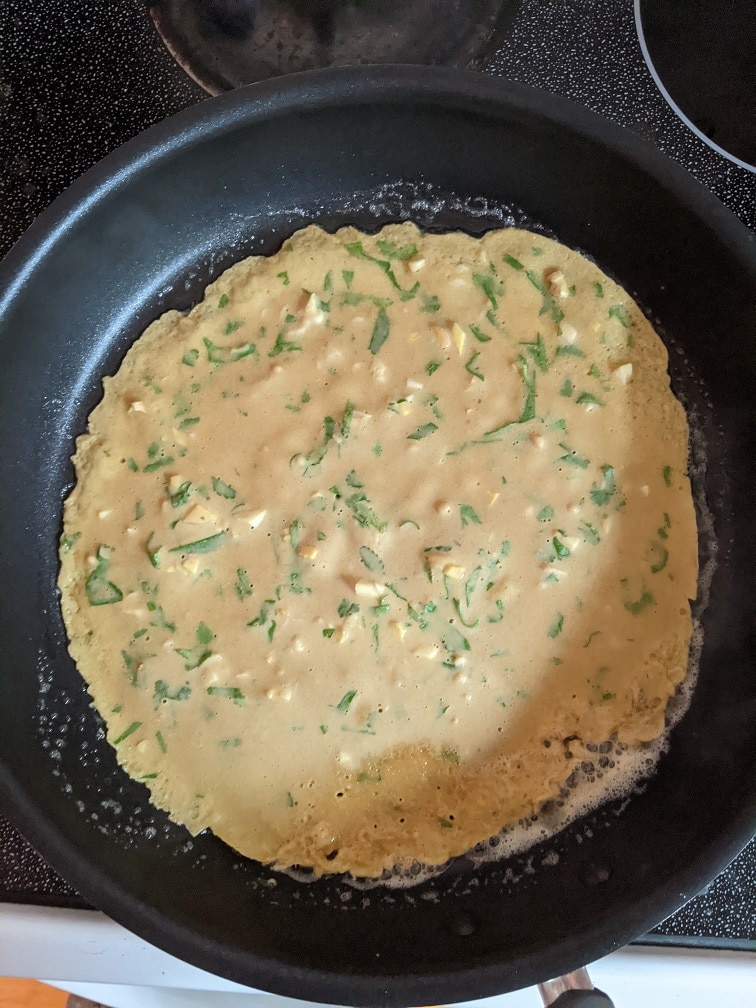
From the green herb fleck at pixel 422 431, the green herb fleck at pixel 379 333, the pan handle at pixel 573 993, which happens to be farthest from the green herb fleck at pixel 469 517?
the pan handle at pixel 573 993

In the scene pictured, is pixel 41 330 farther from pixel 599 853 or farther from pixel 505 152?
pixel 599 853

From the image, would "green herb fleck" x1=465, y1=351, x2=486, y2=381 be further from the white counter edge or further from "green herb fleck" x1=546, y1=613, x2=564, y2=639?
the white counter edge

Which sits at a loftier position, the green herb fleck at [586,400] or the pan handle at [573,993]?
the green herb fleck at [586,400]

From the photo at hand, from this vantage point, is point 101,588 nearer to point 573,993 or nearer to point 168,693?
→ point 168,693

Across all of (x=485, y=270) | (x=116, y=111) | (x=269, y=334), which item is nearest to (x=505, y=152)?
(x=485, y=270)

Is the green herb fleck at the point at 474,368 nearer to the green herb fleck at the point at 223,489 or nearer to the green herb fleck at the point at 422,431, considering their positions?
the green herb fleck at the point at 422,431

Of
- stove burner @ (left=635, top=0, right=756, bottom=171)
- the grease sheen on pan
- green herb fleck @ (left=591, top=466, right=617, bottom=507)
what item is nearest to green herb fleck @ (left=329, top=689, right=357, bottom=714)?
Answer: the grease sheen on pan

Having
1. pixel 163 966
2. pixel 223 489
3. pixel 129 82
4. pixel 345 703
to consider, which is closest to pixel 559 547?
pixel 345 703
